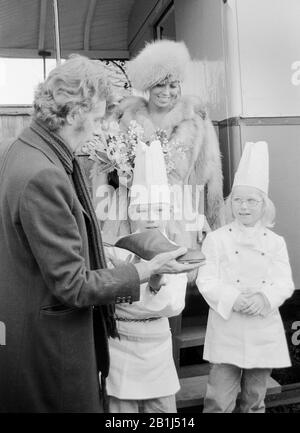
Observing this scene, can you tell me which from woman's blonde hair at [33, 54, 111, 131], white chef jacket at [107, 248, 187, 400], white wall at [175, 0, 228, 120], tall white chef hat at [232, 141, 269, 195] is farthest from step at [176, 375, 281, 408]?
woman's blonde hair at [33, 54, 111, 131]

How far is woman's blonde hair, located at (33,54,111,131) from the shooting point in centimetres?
161

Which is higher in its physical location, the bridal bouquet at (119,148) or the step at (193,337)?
the bridal bouquet at (119,148)

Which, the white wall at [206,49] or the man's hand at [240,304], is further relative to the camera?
the white wall at [206,49]

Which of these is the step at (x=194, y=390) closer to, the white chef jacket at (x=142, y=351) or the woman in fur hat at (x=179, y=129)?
the white chef jacket at (x=142, y=351)

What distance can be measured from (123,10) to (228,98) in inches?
30.8

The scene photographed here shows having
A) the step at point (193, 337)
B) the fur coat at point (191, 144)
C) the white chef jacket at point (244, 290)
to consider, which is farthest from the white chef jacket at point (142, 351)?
the fur coat at point (191, 144)

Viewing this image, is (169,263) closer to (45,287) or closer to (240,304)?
(45,287)

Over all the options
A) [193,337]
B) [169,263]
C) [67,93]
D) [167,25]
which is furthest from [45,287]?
[167,25]

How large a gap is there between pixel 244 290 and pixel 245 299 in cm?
5

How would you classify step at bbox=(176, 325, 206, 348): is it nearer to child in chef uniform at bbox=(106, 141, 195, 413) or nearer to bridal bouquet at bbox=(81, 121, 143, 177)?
child in chef uniform at bbox=(106, 141, 195, 413)

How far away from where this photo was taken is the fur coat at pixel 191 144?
2.53m

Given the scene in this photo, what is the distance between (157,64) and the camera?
2.53 m
